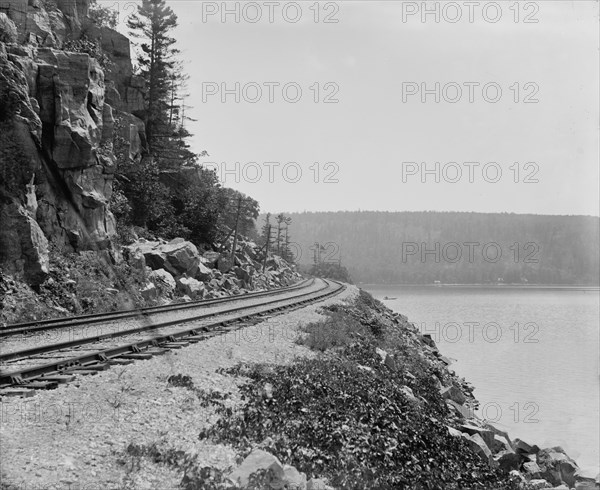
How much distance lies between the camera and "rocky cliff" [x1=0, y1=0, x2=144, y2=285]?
20.9 meters

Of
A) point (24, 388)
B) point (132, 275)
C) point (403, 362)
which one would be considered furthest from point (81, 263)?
point (24, 388)

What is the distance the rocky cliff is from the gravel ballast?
40.0 ft

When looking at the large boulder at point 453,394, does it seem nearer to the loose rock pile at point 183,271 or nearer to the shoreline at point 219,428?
the shoreline at point 219,428

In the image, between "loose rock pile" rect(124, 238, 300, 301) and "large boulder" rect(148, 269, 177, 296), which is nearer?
"loose rock pile" rect(124, 238, 300, 301)

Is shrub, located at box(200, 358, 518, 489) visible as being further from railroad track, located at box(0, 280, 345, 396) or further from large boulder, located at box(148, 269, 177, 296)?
large boulder, located at box(148, 269, 177, 296)

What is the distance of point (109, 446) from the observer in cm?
686

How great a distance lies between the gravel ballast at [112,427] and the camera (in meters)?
6.05

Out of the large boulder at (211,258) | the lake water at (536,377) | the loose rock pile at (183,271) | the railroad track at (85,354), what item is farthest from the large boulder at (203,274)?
the railroad track at (85,354)

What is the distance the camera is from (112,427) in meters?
7.46

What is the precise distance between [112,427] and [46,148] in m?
21.1

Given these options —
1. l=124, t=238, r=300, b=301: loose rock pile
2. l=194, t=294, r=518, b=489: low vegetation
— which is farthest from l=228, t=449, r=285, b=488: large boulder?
l=124, t=238, r=300, b=301: loose rock pile

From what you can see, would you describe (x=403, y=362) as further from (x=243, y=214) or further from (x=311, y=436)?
(x=243, y=214)

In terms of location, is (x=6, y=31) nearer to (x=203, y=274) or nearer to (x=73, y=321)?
(x=73, y=321)

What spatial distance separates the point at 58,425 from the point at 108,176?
2548 cm
